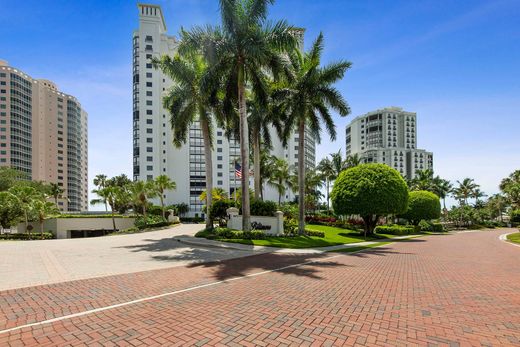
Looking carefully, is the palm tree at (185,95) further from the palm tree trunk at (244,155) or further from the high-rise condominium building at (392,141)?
the high-rise condominium building at (392,141)

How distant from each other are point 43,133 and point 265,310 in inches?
6339

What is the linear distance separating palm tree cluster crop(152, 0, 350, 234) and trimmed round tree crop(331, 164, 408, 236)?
9682 millimetres

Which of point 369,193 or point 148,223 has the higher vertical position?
point 369,193

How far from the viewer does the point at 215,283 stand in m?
9.98

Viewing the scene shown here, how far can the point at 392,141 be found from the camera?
17200cm

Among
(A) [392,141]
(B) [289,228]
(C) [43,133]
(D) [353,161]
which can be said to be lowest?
(B) [289,228]

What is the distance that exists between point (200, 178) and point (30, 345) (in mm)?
85993

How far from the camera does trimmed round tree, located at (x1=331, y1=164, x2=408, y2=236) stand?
3556 centimetres

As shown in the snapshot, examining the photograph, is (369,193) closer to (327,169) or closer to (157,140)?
(327,169)

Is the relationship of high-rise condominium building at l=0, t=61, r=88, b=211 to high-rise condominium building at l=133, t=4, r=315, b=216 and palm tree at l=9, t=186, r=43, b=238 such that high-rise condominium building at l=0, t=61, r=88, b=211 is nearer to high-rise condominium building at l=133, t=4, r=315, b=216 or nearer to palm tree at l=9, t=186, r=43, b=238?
high-rise condominium building at l=133, t=4, r=315, b=216

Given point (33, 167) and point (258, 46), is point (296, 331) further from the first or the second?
point (33, 167)

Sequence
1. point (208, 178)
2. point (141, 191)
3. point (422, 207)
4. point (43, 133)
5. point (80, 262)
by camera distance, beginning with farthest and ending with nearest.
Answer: point (43, 133) → point (422, 207) → point (141, 191) → point (208, 178) → point (80, 262)

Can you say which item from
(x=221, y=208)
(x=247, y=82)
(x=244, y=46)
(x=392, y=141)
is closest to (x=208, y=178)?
(x=221, y=208)

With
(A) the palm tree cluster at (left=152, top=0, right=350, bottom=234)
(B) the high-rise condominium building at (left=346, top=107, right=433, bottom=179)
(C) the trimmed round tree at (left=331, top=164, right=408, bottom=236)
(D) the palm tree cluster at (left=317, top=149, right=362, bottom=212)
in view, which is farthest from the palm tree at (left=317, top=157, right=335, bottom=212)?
(B) the high-rise condominium building at (left=346, top=107, right=433, bottom=179)
